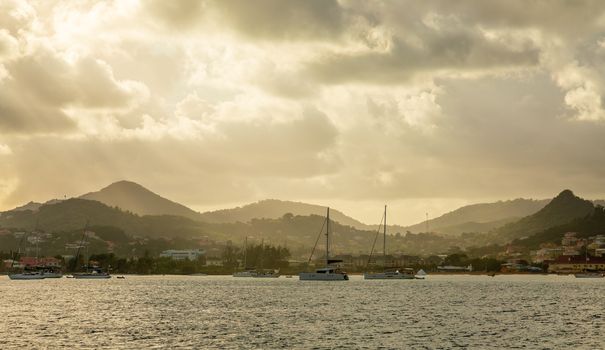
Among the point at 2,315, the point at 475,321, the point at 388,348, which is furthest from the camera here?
the point at 2,315

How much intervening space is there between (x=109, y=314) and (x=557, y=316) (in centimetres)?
8019

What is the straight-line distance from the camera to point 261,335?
300ft

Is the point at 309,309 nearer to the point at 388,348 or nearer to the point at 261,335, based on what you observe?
the point at 261,335

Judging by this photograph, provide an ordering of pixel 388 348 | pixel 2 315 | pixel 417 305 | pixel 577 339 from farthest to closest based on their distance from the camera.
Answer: pixel 417 305 < pixel 2 315 < pixel 577 339 < pixel 388 348

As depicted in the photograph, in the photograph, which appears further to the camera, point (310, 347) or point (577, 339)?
point (577, 339)

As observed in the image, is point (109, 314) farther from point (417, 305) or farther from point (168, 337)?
point (417, 305)

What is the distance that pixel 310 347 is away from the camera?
3150 inches

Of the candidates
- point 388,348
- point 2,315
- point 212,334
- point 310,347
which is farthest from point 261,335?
point 2,315

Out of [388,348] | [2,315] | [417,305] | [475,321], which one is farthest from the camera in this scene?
[417,305]

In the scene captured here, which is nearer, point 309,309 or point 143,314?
point 143,314

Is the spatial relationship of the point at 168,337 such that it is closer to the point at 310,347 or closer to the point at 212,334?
the point at 212,334

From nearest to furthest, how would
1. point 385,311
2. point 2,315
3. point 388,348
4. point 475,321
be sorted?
point 388,348 → point 475,321 → point 2,315 → point 385,311

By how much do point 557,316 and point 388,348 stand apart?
182 feet

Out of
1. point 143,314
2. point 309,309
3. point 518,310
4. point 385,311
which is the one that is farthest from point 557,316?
point 143,314
